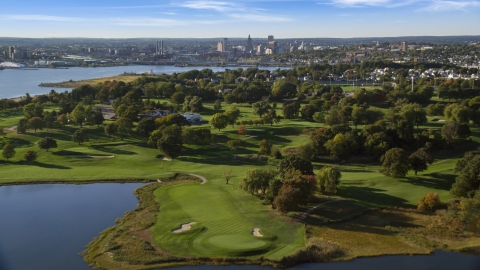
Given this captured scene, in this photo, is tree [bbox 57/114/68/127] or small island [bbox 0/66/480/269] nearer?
small island [bbox 0/66/480/269]

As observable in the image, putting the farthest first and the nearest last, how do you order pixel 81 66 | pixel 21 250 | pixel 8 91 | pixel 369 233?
pixel 81 66 < pixel 8 91 < pixel 369 233 < pixel 21 250

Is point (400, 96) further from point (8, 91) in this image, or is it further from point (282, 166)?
point (8, 91)

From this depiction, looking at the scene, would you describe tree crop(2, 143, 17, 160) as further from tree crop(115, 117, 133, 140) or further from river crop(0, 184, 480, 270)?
tree crop(115, 117, 133, 140)

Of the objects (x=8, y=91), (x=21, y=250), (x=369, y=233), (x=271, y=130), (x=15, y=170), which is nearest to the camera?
(x=21, y=250)

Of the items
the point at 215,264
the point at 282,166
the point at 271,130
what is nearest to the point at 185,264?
the point at 215,264

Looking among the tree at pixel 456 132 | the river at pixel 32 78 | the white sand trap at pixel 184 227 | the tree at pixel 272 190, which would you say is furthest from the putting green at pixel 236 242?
the river at pixel 32 78

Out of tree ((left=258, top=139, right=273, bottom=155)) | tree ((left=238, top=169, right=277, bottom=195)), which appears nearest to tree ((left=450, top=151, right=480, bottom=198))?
tree ((left=238, top=169, right=277, bottom=195))

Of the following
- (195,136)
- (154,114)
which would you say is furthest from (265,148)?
(154,114)
